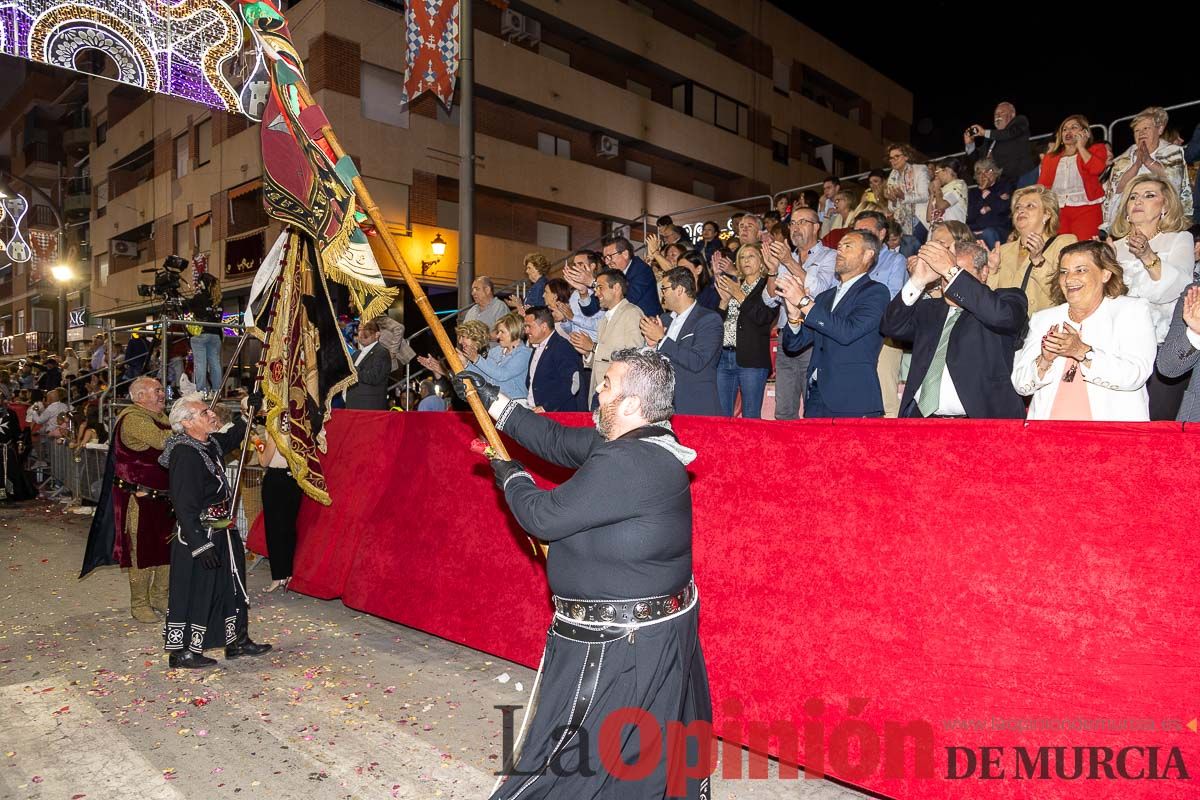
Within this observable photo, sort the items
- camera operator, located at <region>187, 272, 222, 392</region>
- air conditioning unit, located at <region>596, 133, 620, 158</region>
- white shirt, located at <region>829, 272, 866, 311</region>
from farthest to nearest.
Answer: air conditioning unit, located at <region>596, 133, 620, 158</region> → camera operator, located at <region>187, 272, 222, 392</region> → white shirt, located at <region>829, 272, 866, 311</region>

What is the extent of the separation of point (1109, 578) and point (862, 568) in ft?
3.04

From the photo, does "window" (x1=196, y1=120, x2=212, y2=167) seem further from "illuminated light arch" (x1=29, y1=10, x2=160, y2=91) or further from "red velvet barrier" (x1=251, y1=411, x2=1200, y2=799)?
"red velvet barrier" (x1=251, y1=411, x2=1200, y2=799)

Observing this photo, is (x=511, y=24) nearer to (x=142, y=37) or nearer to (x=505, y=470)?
(x=142, y=37)

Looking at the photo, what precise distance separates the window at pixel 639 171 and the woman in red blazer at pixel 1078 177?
21.1 metres

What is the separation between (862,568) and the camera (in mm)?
3445

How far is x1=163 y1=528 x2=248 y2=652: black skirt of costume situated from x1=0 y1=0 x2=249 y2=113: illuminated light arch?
3237mm

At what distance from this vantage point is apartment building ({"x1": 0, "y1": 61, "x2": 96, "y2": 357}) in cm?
3350

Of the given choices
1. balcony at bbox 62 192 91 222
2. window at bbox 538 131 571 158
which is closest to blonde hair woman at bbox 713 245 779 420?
window at bbox 538 131 571 158

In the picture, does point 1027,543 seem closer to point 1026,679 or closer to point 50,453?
point 1026,679

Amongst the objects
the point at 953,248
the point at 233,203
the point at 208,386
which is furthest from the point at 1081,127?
the point at 233,203

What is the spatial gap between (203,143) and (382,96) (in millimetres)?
7270

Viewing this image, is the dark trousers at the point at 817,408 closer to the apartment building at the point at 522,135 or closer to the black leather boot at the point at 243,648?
the black leather boot at the point at 243,648

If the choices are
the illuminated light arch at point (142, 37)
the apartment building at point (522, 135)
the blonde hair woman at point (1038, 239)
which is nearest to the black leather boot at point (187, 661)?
the illuminated light arch at point (142, 37)

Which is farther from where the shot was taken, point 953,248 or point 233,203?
point 233,203
